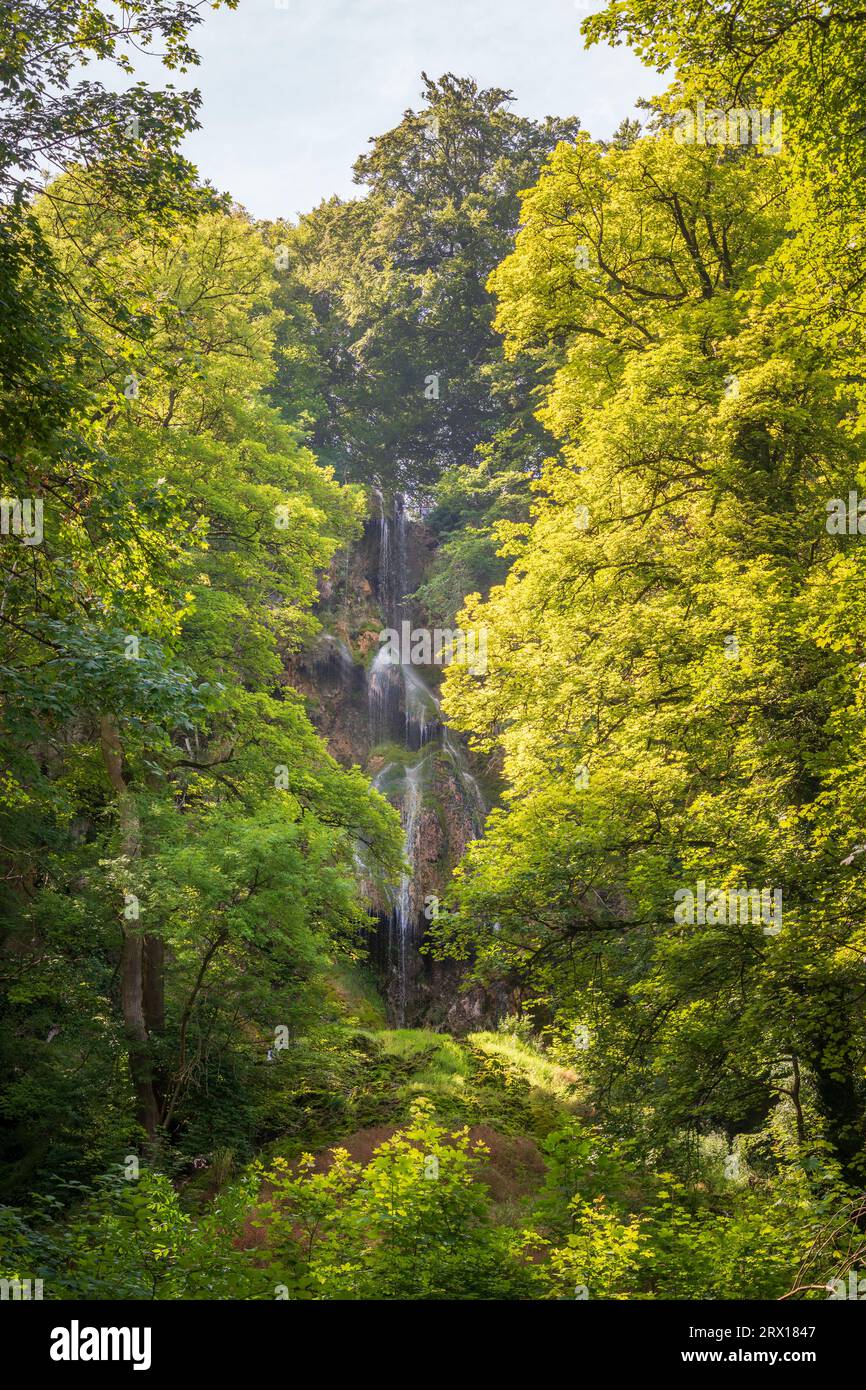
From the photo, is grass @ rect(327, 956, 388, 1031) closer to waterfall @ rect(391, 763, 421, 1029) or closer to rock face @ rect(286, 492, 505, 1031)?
rock face @ rect(286, 492, 505, 1031)

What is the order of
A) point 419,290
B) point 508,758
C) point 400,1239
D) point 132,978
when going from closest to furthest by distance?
point 400,1239, point 132,978, point 508,758, point 419,290

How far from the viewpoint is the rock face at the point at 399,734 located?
71.3ft

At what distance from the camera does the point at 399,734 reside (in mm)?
27109

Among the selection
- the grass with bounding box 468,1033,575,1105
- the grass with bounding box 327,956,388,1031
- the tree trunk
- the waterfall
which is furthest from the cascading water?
the tree trunk

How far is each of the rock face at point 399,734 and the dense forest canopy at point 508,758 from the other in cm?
365

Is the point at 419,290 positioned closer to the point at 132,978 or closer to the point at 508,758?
the point at 508,758

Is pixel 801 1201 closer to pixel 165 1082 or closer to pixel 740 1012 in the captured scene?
pixel 740 1012

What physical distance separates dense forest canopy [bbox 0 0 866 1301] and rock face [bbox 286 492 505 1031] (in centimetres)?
365

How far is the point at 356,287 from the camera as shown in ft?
113

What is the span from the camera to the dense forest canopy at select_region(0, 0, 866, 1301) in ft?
23.1

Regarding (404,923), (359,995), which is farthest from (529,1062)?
(404,923)

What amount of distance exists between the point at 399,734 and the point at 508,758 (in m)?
14.9
